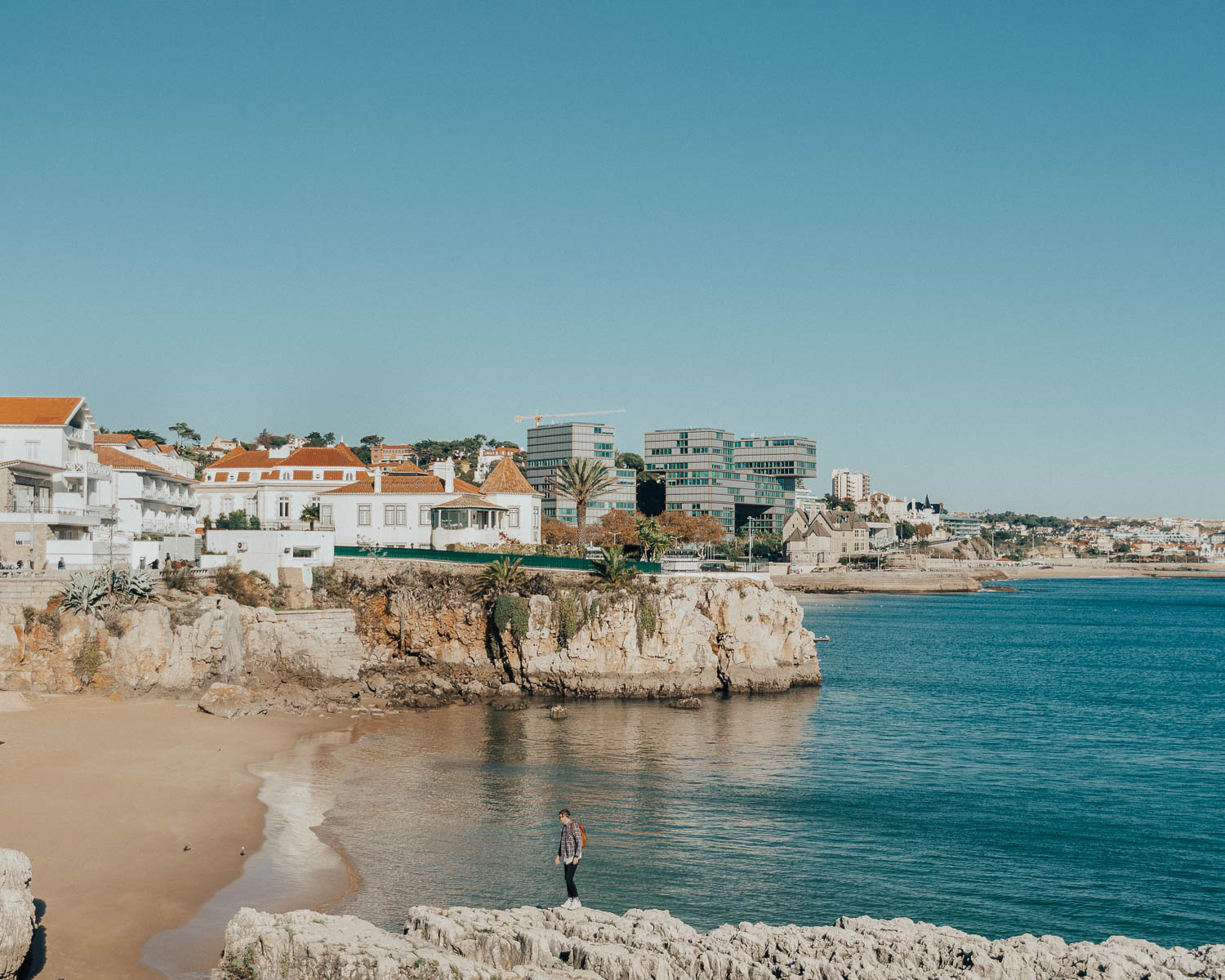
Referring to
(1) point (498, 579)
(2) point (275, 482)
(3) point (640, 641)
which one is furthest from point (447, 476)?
(3) point (640, 641)

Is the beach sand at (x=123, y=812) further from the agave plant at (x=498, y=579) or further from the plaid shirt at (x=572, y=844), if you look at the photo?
the agave plant at (x=498, y=579)

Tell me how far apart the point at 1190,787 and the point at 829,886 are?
19082mm

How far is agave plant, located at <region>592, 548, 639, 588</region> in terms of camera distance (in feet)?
181

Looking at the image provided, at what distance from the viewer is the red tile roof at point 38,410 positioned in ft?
184

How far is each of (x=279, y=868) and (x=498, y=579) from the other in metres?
30.1

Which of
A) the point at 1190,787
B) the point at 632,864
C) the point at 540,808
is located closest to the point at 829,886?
the point at 632,864

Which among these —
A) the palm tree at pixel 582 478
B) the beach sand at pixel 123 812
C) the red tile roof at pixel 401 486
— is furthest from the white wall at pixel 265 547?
the palm tree at pixel 582 478

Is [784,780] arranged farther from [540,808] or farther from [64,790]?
[64,790]

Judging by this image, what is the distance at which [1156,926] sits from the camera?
73.0 ft

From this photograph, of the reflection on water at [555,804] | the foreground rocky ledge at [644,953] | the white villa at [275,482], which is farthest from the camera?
the white villa at [275,482]

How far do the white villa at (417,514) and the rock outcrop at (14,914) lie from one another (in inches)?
2018

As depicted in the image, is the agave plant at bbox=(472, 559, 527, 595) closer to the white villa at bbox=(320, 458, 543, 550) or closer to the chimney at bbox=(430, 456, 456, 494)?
the white villa at bbox=(320, 458, 543, 550)

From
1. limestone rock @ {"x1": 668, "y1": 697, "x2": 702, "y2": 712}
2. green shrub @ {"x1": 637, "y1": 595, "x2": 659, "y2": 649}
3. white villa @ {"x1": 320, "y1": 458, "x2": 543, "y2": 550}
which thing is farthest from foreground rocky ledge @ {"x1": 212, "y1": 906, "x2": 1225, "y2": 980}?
white villa @ {"x1": 320, "y1": 458, "x2": 543, "y2": 550}

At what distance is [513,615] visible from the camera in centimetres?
5272
